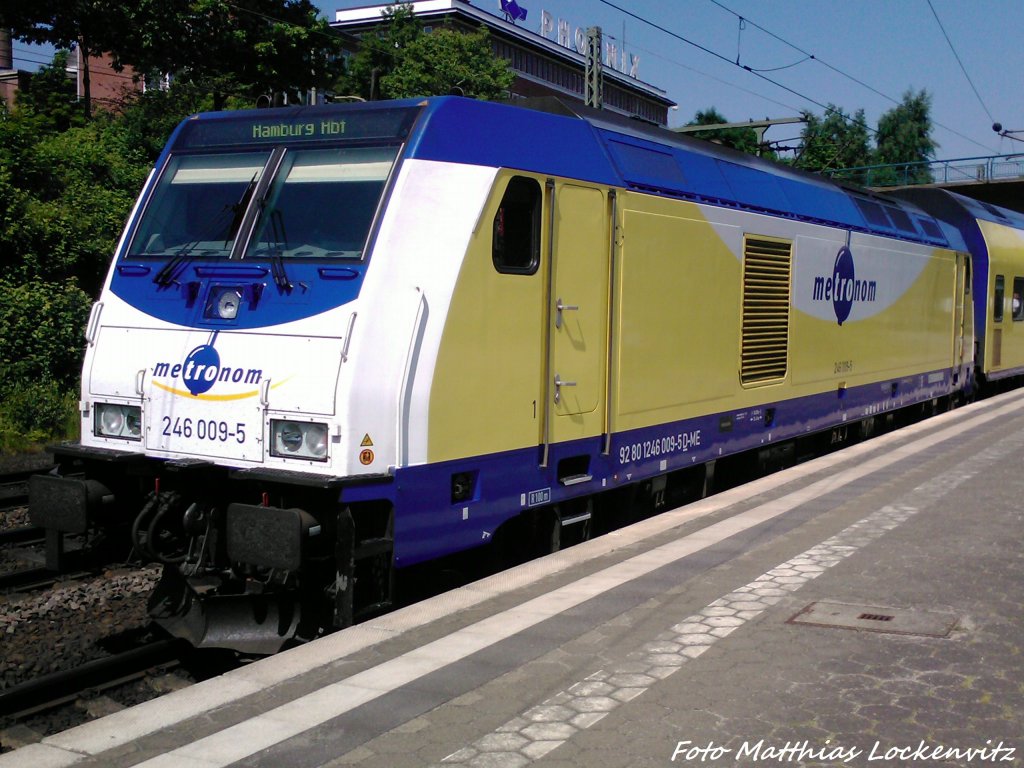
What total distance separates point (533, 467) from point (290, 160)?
2390 mm

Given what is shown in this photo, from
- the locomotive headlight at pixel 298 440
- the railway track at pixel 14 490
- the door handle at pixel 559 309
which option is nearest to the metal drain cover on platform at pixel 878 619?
the door handle at pixel 559 309

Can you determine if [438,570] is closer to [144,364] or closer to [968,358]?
[144,364]

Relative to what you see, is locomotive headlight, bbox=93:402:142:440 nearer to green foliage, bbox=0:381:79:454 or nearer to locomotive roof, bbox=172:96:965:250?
locomotive roof, bbox=172:96:965:250

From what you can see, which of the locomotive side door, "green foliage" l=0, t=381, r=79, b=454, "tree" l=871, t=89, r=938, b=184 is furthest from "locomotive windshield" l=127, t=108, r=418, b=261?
"tree" l=871, t=89, r=938, b=184

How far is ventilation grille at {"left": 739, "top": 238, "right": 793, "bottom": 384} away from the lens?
978cm

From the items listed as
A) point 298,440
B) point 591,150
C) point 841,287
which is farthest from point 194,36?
point 298,440

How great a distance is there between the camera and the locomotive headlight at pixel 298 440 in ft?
18.3

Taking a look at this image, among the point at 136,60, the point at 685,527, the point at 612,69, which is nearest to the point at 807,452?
the point at 685,527

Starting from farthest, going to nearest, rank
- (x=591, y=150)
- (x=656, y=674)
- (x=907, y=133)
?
1. (x=907, y=133)
2. (x=591, y=150)
3. (x=656, y=674)

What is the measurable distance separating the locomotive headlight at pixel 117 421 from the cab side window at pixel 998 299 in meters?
17.5

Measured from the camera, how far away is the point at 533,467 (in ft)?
22.2

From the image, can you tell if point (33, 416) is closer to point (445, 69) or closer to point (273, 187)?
point (273, 187)

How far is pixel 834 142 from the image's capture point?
51219 mm

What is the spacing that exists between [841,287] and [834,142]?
42.1 meters
